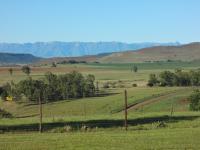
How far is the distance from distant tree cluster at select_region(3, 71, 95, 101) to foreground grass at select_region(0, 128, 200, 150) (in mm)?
69286

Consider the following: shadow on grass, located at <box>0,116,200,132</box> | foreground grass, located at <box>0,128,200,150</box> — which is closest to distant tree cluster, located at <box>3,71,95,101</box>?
shadow on grass, located at <box>0,116,200,132</box>

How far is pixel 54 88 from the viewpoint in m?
107

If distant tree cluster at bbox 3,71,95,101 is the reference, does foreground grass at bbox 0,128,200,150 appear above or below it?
below

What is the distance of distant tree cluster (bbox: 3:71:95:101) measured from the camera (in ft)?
338

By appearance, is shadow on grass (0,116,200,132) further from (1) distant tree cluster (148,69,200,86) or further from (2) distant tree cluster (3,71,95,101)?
(1) distant tree cluster (148,69,200,86)

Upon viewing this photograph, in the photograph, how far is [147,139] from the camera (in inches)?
1075

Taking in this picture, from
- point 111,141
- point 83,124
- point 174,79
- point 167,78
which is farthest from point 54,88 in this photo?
point 111,141

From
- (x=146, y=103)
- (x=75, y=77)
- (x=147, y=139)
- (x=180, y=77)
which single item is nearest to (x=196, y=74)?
(x=180, y=77)

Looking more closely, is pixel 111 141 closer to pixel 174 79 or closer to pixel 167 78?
pixel 167 78

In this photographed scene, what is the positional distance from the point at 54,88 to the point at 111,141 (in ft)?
266

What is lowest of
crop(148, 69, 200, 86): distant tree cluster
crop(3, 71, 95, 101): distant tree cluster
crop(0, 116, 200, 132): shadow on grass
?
crop(0, 116, 200, 132): shadow on grass

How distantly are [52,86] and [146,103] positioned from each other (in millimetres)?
29739

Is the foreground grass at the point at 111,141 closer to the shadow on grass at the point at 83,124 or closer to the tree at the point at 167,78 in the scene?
the shadow on grass at the point at 83,124

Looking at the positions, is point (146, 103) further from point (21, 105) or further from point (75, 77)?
point (75, 77)
